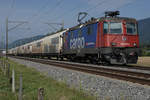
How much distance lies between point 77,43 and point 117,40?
4709 mm

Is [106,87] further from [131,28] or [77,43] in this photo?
[77,43]

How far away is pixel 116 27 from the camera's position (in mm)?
14367

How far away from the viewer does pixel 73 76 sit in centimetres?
1013

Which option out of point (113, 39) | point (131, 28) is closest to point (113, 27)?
point (113, 39)

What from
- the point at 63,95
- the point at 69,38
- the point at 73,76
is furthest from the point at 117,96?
the point at 69,38

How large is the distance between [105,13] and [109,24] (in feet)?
4.16

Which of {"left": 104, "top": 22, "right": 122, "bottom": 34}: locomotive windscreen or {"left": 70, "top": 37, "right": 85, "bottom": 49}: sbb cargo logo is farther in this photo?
{"left": 70, "top": 37, "right": 85, "bottom": 49}: sbb cargo logo

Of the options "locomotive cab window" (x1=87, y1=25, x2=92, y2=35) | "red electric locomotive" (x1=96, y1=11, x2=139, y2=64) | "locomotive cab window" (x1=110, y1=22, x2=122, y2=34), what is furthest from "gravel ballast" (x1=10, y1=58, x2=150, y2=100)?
"locomotive cab window" (x1=87, y1=25, x2=92, y2=35)

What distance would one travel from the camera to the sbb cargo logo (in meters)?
16.8

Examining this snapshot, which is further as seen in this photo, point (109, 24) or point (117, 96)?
point (109, 24)

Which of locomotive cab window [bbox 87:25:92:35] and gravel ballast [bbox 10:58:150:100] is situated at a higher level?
locomotive cab window [bbox 87:25:92:35]

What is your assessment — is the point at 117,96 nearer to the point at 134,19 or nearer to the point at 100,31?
the point at 100,31

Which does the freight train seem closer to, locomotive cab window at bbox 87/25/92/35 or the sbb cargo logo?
locomotive cab window at bbox 87/25/92/35

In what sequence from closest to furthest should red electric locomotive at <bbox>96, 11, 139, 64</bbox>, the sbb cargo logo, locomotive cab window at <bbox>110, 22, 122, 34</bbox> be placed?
red electric locomotive at <bbox>96, 11, 139, 64</bbox>
locomotive cab window at <bbox>110, 22, 122, 34</bbox>
the sbb cargo logo
